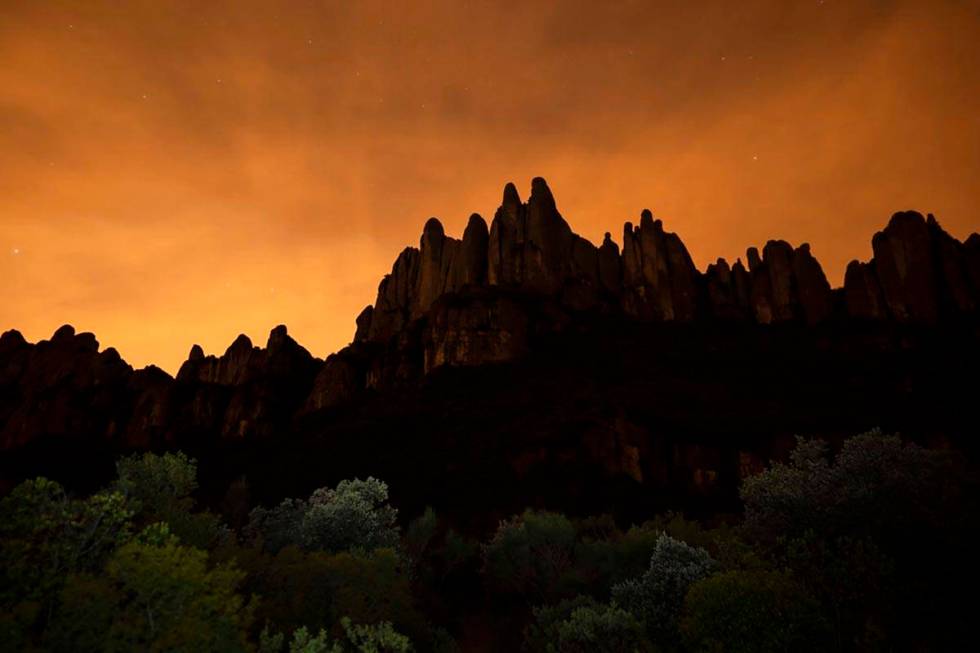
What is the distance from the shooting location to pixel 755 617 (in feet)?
74.1

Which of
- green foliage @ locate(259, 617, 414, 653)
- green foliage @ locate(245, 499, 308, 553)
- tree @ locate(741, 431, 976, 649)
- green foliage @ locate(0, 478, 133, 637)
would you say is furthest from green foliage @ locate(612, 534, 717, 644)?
green foliage @ locate(245, 499, 308, 553)

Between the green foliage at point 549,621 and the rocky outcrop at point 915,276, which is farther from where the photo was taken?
the rocky outcrop at point 915,276

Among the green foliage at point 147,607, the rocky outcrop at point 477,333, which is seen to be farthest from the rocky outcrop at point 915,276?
the green foliage at point 147,607

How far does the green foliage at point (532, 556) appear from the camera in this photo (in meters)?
48.7

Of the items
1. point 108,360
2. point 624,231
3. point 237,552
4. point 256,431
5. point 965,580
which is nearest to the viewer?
point 965,580

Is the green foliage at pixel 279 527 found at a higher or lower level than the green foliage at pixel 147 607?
lower

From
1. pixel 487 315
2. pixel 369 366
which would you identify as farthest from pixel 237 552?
pixel 369 366

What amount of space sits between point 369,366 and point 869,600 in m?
129

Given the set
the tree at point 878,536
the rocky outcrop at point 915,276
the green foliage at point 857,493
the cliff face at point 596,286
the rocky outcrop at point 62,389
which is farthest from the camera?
the rocky outcrop at point 62,389

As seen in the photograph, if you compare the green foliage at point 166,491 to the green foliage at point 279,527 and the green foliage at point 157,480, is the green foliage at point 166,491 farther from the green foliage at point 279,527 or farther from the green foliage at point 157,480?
the green foliage at point 279,527

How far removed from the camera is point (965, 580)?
22688mm

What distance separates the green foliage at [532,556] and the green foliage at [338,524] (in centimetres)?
1132

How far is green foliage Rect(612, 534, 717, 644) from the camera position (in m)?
29.5

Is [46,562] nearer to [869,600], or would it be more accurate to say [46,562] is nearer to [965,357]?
[869,600]
